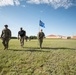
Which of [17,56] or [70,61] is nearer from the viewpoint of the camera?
[70,61]

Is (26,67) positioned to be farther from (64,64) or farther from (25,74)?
(64,64)

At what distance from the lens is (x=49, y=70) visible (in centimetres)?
1088

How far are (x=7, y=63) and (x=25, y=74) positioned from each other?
222 centimetres

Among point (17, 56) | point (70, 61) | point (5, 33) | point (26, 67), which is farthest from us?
point (5, 33)

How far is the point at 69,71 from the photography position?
35.2 feet

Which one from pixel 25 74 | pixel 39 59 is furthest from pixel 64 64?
pixel 25 74

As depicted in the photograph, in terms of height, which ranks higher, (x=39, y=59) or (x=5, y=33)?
(x=5, y=33)

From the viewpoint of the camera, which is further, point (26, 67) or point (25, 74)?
point (26, 67)

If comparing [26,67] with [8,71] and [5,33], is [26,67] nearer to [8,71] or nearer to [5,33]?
[8,71]

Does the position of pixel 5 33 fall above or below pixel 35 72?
above

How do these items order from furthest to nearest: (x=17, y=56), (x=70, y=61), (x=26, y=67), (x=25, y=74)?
1. (x=17, y=56)
2. (x=70, y=61)
3. (x=26, y=67)
4. (x=25, y=74)

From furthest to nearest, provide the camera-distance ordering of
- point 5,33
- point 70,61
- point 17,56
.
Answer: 1. point 5,33
2. point 17,56
3. point 70,61

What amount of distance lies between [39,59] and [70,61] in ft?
7.04

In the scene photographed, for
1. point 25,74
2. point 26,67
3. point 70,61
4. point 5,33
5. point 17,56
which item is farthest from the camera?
point 5,33
